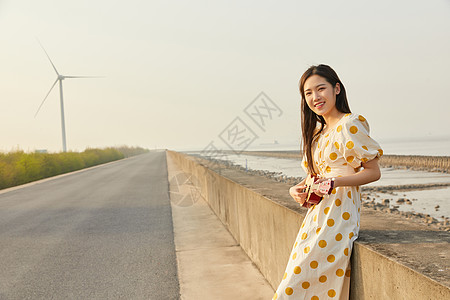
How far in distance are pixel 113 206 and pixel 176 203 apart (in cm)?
146

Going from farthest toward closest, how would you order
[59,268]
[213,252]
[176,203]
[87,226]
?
[176,203]
[87,226]
[213,252]
[59,268]

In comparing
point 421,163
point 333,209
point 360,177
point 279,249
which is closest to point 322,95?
point 360,177

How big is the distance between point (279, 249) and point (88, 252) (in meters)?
3.01

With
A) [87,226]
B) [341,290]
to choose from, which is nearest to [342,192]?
[341,290]

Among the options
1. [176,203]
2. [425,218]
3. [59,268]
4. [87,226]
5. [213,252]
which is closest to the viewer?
[59,268]

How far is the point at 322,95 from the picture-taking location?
2.20 m

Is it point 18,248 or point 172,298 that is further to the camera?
point 18,248

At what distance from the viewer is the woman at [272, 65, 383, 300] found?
1953mm

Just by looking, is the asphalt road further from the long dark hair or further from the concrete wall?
the long dark hair

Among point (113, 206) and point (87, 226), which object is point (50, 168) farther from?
point (87, 226)

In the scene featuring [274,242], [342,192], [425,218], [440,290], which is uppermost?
[342,192]

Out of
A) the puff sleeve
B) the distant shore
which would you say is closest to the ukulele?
the puff sleeve

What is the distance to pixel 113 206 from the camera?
967 cm

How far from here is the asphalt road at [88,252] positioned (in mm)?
3938
